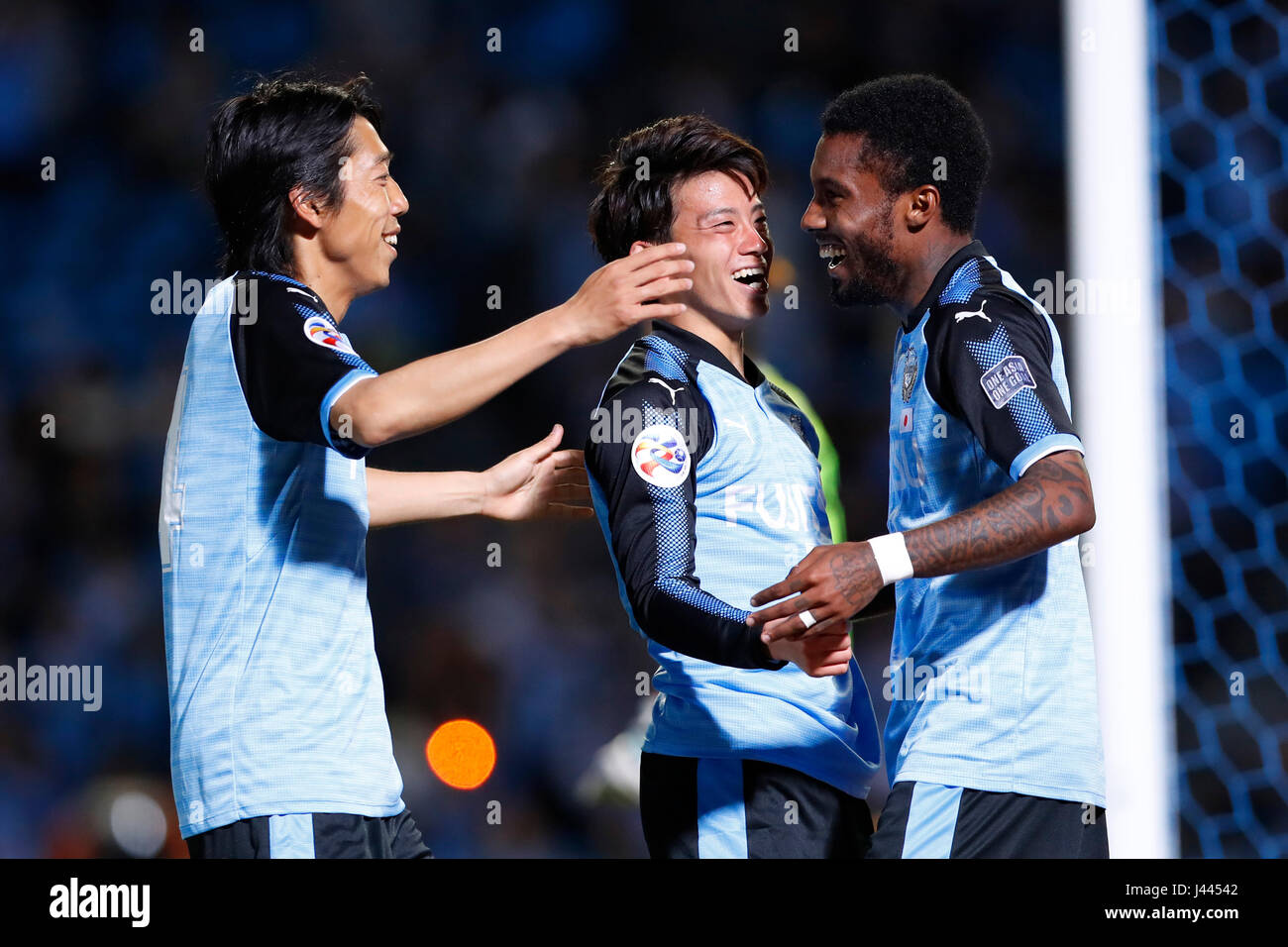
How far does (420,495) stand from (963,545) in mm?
1207

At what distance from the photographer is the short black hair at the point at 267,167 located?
227 centimetres

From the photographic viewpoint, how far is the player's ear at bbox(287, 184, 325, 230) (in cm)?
228

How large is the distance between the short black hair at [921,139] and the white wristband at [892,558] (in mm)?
705

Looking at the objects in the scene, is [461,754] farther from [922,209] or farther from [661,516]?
[922,209]

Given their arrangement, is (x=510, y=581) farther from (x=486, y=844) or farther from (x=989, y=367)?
(x=989, y=367)

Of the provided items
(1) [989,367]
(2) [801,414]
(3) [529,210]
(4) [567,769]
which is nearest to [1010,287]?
(1) [989,367]

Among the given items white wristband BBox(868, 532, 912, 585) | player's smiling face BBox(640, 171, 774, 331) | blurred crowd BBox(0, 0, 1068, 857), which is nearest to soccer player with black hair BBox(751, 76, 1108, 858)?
white wristband BBox(868, 532, 912, 585)

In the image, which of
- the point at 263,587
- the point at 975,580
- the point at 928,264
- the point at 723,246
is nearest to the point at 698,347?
the point at 723,246

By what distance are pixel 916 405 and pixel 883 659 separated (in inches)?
88.8

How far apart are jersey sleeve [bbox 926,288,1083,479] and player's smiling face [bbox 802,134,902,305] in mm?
→ 264

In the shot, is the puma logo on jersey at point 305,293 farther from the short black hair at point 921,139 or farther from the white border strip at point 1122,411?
the white border strip at point 1122,411

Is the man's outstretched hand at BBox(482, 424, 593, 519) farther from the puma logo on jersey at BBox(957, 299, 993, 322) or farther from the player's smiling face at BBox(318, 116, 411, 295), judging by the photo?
the puma logo on jersey at BBox(957, 299, 993, 322)

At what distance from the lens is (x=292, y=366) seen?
200 cm
